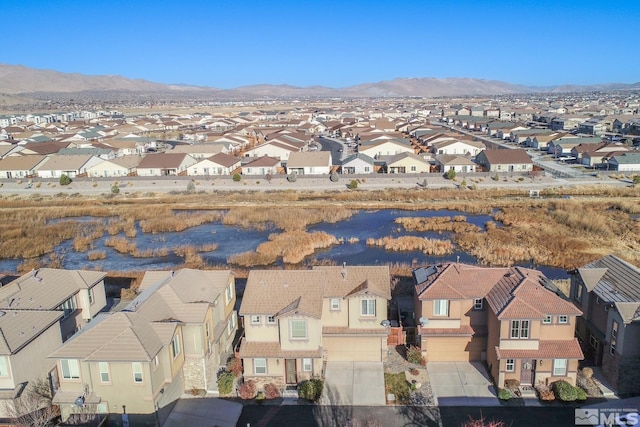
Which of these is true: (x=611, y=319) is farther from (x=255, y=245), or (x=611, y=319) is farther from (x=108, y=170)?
(x=108, y=170)

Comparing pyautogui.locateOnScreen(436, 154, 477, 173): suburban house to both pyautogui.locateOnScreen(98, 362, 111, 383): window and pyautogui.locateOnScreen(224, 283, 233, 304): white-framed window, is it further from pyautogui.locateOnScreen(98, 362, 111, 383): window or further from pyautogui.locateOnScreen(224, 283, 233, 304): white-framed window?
pyautogui.locateOnScreen(98, 362, 111, 383): window

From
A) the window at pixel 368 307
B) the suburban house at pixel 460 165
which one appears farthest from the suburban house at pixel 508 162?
the window at pixel 368 307

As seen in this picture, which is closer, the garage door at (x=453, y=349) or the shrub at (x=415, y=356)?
the garage door at (x=453, y=349)

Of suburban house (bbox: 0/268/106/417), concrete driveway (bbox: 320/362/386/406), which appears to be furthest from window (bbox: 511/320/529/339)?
suburban house (bbox: 0/268/106/417)

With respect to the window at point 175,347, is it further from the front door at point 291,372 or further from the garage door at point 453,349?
the garage door at point 453,349

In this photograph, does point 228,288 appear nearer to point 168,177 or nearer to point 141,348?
point 141,348

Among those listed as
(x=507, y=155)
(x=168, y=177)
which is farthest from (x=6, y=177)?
(x=507, y=155)

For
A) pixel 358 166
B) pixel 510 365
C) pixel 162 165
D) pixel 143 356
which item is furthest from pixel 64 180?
pixel 510 365
